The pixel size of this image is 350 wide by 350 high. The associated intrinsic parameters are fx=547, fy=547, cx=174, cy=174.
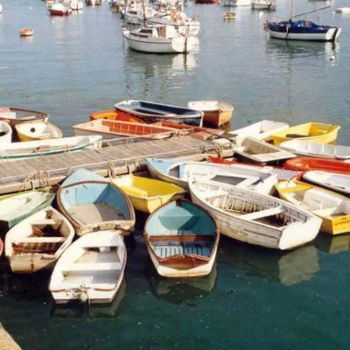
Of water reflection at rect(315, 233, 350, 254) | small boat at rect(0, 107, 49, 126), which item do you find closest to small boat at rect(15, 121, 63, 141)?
small boat at rect(0, 107, 49, 126)

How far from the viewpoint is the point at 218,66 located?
55000 mm

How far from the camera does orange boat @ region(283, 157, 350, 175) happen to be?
22344 millimetres

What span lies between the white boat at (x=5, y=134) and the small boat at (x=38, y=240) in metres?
8.36

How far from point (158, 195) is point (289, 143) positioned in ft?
27.3

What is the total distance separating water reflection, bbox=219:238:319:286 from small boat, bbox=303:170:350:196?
3340 millimetres

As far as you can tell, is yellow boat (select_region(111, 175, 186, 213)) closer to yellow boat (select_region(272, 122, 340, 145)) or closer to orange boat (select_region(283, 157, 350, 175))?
orange boat (select_region(283, 157, 350, 175))

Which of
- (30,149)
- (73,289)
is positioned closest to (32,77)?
(30,149)

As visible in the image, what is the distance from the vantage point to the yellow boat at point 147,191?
63.0 feet

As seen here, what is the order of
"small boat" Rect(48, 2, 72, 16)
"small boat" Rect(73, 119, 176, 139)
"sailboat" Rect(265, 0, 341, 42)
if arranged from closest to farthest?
1. "small boat" Rect(73, 119, 176, 139)
2. "sailboat" Rect(265, 0, 341, 42)
3. "small boat" Rect(48, 2, 72, 16)

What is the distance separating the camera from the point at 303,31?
69.5m

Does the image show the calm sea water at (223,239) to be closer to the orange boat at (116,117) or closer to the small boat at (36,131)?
the orange boat at (116,117)

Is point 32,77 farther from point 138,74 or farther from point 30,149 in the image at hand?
point 30,149

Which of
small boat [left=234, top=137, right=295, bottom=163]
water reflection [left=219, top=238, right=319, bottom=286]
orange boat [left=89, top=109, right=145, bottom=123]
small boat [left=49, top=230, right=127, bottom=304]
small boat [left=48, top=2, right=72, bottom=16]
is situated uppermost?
small boat [left=48, top=2, right=72, bottom=16]

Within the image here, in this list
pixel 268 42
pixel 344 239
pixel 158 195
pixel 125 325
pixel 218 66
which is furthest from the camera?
pixel 268 42
